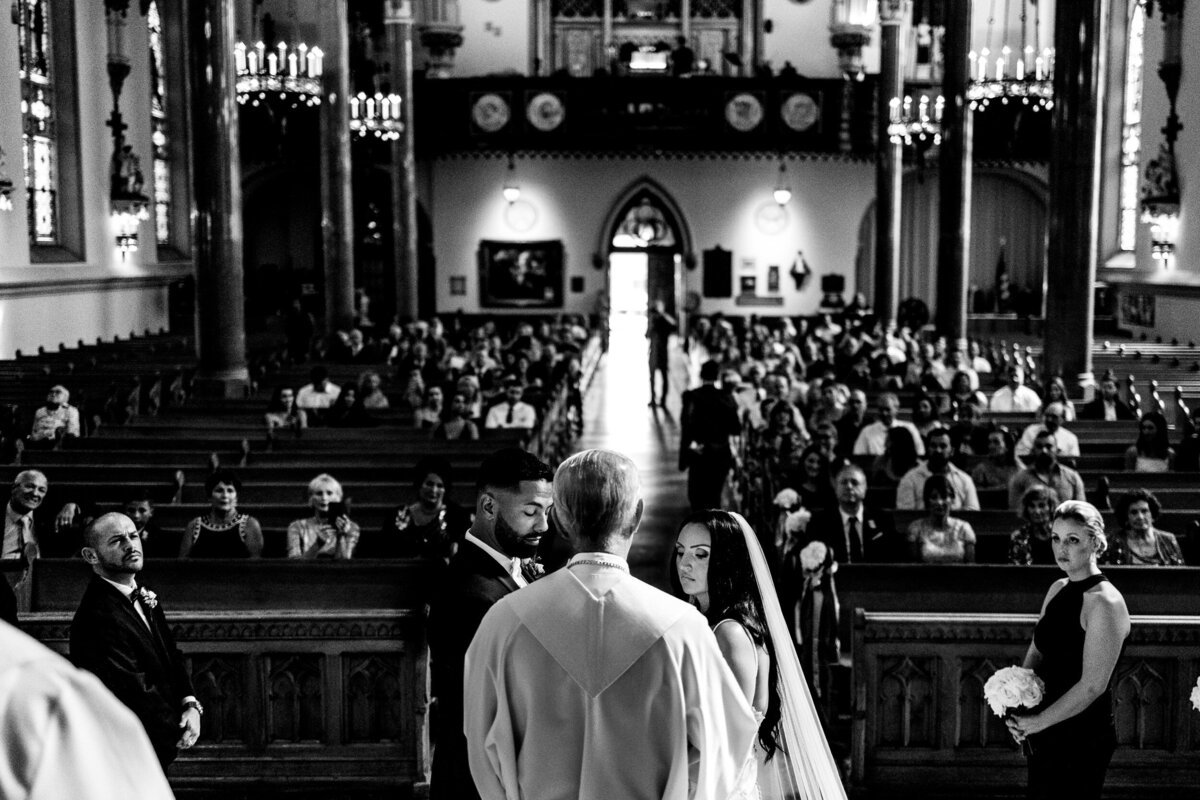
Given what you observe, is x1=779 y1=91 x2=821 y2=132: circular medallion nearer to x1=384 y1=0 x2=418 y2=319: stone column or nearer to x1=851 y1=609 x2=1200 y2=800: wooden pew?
x1=384 y1=0 x2=418 y2=319: stone column

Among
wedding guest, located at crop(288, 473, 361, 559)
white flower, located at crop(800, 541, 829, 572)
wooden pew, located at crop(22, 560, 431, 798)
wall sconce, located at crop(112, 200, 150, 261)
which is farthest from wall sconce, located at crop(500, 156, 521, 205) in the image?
wooden pew, located at crop(22, 560, 431, 798)

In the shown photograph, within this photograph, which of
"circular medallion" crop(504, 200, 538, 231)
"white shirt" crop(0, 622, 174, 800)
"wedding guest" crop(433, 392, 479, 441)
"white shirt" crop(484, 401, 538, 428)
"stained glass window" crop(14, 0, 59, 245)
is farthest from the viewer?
"circular medallion" crop(504, 200, 538, 231)

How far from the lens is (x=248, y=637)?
605cm

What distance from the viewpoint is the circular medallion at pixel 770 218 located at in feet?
108

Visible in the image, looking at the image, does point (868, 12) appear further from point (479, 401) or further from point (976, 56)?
point (479, 401)

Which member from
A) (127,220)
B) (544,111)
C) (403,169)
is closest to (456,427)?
(127,220)

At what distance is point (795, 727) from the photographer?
4664 millimetres

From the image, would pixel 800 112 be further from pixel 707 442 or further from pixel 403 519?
pixel 403 519

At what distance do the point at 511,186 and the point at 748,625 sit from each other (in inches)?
1145

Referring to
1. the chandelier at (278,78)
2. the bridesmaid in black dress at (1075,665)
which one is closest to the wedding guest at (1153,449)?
the bridesmaid in black dress at (1075,665)

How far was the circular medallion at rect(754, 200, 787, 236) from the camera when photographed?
33.0 metres

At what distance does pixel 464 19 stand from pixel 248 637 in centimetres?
2948

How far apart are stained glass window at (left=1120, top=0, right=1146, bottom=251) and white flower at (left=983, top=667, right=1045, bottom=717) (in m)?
24.4

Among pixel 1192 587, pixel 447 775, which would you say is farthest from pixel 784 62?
pixel 447 775
